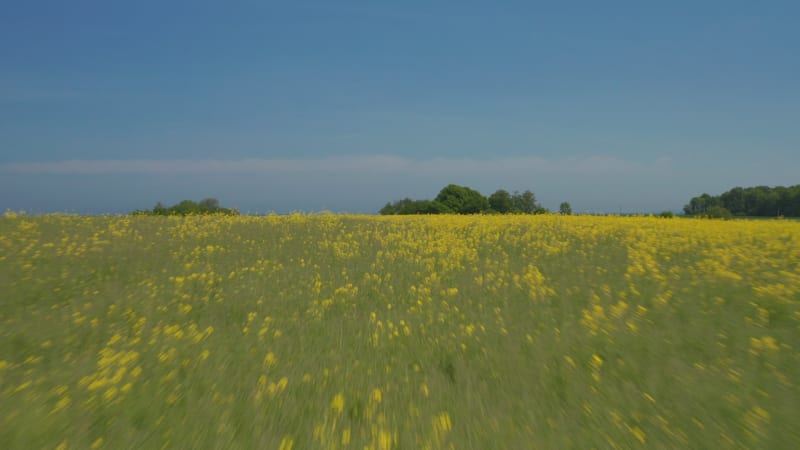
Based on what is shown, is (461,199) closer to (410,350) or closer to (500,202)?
(500,202)

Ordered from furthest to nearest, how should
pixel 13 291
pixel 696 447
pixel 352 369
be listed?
pixel 13 291, pixel 352 369, pixel 696 447

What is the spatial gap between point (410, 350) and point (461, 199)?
69.3 meters

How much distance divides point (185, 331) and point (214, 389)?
248 cm

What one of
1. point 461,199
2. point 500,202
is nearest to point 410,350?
point 461,199

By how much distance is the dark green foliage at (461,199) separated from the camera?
7175 cm

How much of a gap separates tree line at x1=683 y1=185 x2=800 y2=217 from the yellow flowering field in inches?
2592

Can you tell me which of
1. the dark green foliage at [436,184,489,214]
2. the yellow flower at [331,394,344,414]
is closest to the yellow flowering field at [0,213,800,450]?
the yellow flower at [331,394,344,414]

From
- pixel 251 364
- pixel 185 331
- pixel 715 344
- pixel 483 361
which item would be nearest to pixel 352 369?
pixel 251 364

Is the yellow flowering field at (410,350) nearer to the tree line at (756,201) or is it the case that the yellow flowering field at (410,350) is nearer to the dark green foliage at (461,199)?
the dark green foliage at (461,199)

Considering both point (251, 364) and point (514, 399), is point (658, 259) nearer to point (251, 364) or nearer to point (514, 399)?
point (514, 399)

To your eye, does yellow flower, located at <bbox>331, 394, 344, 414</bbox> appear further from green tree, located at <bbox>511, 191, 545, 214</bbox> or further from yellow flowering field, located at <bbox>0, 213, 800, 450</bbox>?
green tree, located at <bbox>511, 191, 545, 214</bbox>

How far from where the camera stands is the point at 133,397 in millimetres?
3945

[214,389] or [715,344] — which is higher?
[715,344]

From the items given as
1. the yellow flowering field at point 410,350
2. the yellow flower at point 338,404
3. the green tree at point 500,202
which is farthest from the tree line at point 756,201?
the yellow flower at point 338,404
